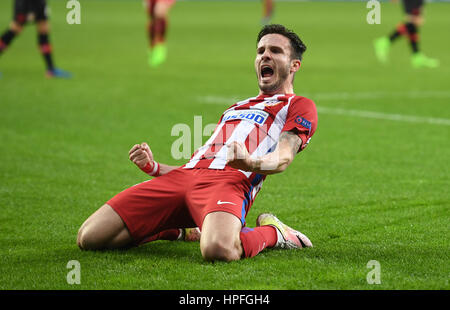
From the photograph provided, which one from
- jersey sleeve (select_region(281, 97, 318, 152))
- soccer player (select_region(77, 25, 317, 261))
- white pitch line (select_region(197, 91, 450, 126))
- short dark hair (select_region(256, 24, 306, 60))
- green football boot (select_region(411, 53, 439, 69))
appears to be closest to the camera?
soccer player (select_region(77, 25, 317, 261))

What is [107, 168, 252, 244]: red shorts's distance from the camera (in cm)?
527

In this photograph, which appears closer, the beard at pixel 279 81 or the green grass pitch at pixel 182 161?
the green grass pitch at pixel 182 161

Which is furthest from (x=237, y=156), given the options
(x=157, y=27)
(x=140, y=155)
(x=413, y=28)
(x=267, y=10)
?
(x=267, y=10)

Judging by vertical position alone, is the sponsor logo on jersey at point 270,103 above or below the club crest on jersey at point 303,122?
above

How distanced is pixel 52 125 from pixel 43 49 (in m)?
4.81

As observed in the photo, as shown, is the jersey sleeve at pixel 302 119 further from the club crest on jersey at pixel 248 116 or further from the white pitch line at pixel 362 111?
the white pitch line at pixel 362 111

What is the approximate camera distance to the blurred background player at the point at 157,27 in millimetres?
18266

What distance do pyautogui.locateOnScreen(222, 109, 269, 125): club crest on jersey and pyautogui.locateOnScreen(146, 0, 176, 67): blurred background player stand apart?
1278 cm

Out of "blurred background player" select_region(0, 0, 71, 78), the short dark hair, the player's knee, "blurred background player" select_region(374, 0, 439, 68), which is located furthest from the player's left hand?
"blurred background player" select_region(374, 0, 439, 68)

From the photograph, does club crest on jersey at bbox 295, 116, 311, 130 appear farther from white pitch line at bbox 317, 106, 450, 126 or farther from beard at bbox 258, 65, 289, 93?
white pitch line at bbox 317, 106, 450, 126

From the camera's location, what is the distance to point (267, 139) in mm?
5477

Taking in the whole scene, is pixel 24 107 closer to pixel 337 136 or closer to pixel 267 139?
pixel 337 136

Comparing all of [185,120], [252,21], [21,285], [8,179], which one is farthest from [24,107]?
[252,21]

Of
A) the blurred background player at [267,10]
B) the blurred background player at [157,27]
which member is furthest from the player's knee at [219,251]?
the blurred background player at [267,10]
